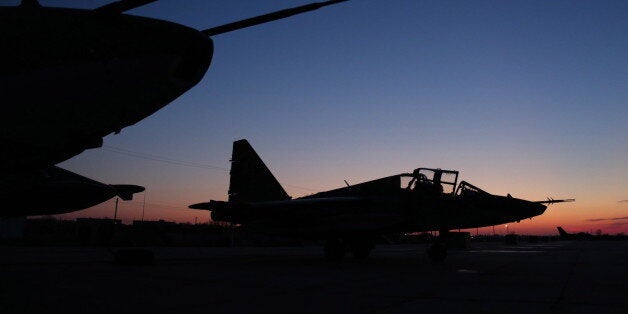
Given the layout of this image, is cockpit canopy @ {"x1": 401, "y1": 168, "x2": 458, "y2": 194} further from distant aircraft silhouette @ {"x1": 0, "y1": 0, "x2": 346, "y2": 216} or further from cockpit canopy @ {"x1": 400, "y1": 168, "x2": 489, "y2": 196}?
distant aircraft silhouette @ {"x1": 0, "y1": 0, "x2": 346, "y2": 216}

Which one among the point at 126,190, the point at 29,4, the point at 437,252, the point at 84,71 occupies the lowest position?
the point at 437,252

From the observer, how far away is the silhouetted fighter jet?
39.7 ft

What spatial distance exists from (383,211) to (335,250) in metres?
2.69

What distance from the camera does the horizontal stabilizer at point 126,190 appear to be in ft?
29.9

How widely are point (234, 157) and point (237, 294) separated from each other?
542 inches

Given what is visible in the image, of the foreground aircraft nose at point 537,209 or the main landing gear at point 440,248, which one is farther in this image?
the foreground aircraft nose at point 537,209

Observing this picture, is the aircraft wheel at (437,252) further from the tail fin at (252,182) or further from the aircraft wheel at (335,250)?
the tail fin at (252,182)

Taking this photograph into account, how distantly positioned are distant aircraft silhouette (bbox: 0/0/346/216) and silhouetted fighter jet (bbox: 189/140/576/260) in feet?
32.1

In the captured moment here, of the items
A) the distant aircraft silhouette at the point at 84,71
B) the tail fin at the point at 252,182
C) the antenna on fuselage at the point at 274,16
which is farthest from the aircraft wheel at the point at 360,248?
the antenna on fuselage at the point at 274,16

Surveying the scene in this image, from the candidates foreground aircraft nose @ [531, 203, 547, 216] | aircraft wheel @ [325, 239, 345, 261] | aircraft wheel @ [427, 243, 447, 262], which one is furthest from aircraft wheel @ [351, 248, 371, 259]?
foreground aircraft nose @ [531, 203, 547, 216]

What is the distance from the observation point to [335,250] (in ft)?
46.9

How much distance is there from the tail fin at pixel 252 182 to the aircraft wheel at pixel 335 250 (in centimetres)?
441

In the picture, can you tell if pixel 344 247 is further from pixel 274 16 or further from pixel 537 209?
pixel 274 16

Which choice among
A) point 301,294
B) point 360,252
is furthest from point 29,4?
point 360,252
